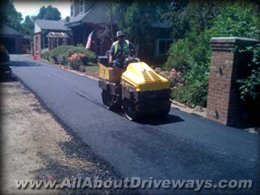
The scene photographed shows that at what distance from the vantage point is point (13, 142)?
700 centimetres

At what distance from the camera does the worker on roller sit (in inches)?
373

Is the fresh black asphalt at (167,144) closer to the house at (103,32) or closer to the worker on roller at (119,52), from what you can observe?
the worker on roller at (119,52)

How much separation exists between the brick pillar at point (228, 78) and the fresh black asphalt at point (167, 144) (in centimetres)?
41

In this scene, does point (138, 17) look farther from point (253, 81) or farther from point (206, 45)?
point (253, 81)

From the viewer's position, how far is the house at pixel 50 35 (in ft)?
134

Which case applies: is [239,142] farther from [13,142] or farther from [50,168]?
[13,142]

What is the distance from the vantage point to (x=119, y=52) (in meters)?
9.56

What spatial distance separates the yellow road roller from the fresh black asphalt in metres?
0.32

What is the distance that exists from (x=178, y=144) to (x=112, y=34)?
20.2 meters

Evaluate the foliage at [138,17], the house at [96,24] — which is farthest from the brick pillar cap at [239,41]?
the house at [96,24]

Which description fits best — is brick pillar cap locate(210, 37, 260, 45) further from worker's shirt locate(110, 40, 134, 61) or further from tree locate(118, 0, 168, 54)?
tree locate(118, 0, 168, 54)

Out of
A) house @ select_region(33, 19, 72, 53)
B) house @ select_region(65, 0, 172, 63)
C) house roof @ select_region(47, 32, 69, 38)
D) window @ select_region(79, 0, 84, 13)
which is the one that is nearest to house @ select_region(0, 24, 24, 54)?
house @ select_region(33, 19, 72, 53)

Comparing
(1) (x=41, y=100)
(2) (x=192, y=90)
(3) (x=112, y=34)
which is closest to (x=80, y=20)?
(3) (x=112, y=34)

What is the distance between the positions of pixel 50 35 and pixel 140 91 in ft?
116
